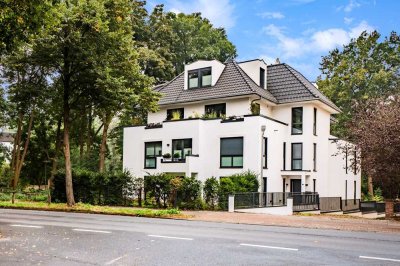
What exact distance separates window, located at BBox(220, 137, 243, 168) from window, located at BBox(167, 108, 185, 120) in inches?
191

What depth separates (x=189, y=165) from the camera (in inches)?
1199

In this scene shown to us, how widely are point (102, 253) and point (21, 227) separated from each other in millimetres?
6590

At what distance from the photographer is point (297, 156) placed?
33406mm

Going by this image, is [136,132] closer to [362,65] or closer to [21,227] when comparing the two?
[21,227]

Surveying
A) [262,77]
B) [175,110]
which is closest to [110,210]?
[175,110]

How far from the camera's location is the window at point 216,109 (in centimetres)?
3338

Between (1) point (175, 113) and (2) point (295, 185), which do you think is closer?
(2) point (295, 185)

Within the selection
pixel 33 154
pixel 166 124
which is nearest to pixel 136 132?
pixel 166 124

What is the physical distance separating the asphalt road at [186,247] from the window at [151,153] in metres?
18.5

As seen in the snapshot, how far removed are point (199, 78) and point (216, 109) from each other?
11.1 ft

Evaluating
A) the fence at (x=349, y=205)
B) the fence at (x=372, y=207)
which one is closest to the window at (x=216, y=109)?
the fence at (x=349, y=205)

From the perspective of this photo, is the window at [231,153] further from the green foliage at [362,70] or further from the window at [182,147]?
the green foliage at [362,70]

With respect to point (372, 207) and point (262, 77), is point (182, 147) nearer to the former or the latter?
point (262, 77)

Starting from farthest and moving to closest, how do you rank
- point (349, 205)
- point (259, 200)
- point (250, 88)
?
1. point (349, 205)
2. point (250, 88)
3. point (259, 200)
